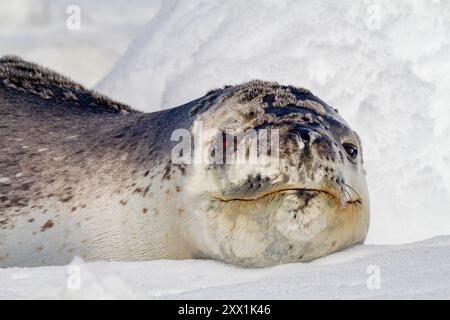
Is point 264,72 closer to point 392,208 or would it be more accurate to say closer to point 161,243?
point 392,208

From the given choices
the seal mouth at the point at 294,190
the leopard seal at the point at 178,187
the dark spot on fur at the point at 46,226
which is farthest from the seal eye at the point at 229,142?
the dark spot on fur at the point at 46,226

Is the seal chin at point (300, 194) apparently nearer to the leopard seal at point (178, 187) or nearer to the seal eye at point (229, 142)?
the leopard seal at point (178, 187)

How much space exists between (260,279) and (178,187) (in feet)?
2.30

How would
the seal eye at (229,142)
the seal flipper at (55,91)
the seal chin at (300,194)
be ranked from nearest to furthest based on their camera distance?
1. the seal chin at (300,194)
2. the seal eye at (229,142)
3. the seal flipper at (55,91)

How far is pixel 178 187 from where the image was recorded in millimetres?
5285

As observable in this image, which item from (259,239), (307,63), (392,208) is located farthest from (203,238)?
(307,63)

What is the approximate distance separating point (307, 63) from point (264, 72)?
0.31 metres

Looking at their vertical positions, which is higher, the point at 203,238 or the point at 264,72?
the point at 264,72

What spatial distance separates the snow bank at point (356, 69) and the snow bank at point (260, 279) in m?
1.91

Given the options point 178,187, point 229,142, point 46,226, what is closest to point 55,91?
point 46,226

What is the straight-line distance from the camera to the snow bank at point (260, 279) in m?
3.98

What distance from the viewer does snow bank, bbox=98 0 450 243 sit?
24.3 ft

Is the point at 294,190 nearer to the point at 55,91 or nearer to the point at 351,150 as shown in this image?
the point at 351,150

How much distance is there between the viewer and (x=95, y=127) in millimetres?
6090
